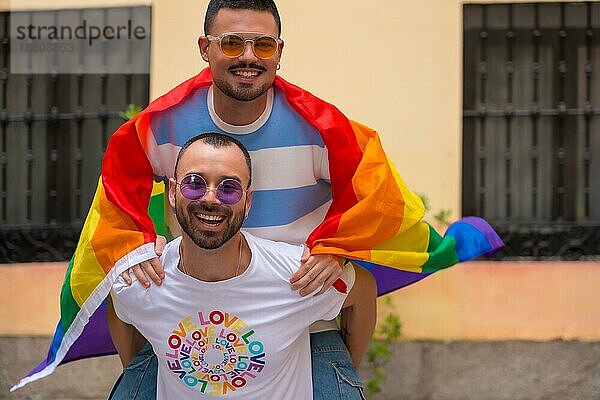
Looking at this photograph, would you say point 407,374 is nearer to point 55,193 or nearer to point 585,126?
point 585,126

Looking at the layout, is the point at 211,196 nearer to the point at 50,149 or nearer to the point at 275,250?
the point at 275,250

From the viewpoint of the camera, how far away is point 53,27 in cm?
620

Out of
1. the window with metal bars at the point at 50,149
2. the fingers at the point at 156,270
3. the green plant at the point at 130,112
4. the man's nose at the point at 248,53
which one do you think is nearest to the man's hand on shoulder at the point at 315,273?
the fingers at the point at 156,270

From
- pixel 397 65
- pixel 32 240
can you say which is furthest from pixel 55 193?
pixel 397 65

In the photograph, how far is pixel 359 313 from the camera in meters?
3.64

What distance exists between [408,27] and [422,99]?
0.38m

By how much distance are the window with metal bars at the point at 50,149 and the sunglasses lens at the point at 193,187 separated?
10.1 ft

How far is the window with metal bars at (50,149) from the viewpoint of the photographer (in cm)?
620

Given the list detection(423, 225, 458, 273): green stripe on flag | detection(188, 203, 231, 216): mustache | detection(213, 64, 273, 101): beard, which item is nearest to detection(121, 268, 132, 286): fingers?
detection(188, 203, 231, 216): mustache

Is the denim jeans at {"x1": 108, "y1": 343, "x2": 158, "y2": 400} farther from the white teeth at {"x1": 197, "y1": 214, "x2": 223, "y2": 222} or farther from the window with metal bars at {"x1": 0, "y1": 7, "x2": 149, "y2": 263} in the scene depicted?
the window with metal bars at {"x1": 0, "y1": 7, "x2": 149, "y2": 263}

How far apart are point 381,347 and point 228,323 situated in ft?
8.05

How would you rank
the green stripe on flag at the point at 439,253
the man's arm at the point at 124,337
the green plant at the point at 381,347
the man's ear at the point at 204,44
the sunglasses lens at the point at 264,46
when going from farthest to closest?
the green plant at the point at 381,347
the green stripe on flag at the point at 439,253
the man's arm at the point at 124,337
the man's ear at the point at 204,44
the sunglasses lens at the point at 264,46

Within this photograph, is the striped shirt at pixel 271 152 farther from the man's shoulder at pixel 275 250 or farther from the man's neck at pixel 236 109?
the man's shoulder at pixel 275 250

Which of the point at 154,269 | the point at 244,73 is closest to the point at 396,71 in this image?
the point at 244,73
